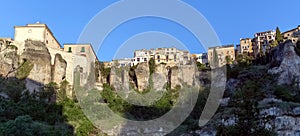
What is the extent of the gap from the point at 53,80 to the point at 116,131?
1061cm

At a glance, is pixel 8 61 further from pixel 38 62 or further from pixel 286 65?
pixel 286 65

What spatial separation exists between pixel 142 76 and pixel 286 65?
1593 cm

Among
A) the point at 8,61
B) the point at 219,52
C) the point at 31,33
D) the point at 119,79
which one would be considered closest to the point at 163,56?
the point at 219,52

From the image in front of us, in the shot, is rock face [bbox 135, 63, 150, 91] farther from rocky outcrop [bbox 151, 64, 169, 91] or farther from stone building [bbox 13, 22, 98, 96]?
stone building [bbox 13, 22, 98, 96]

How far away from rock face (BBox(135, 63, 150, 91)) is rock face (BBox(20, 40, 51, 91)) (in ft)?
34.5

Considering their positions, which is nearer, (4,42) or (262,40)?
(4,42)

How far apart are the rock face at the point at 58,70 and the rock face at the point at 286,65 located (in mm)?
21726

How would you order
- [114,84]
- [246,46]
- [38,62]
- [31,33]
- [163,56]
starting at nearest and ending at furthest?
[38,62]
[31,33]
[114,84]
[163,56]
[246,46]

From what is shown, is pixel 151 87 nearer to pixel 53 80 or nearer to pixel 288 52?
pixel 53 80

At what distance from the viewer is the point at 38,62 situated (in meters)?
34.9

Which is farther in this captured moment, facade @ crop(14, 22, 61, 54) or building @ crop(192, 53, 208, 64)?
building @ crop(192, 53, 208, 64)

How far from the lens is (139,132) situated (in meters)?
29.1

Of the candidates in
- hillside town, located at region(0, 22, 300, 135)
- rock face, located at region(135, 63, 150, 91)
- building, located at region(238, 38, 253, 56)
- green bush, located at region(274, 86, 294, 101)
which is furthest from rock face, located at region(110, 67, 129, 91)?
building, located at region(238, 38, 253, 56)

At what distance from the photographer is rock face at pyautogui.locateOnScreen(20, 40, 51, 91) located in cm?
3444
